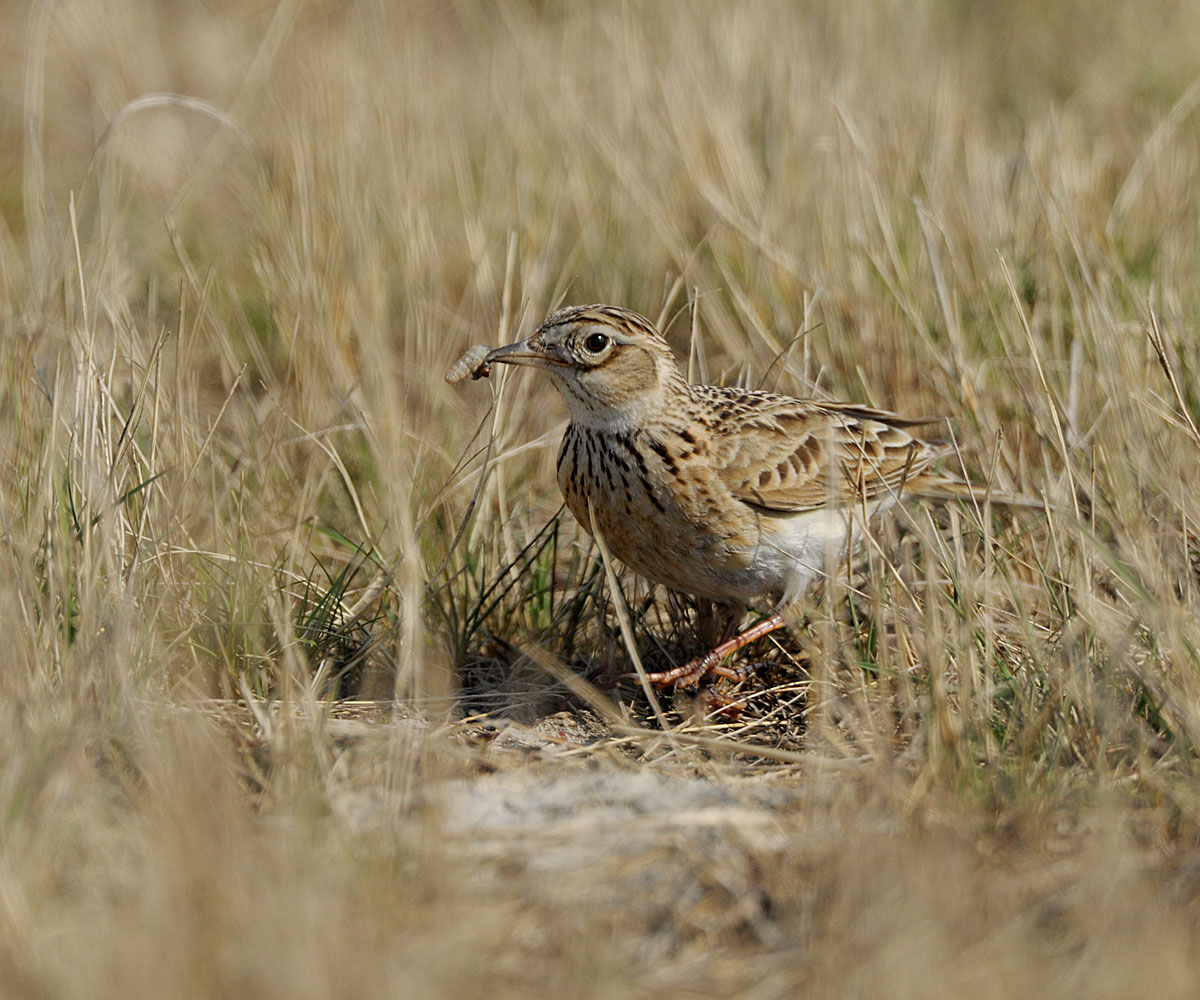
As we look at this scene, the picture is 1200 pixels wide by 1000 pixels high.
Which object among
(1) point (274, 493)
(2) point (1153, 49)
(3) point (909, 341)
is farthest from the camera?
(2) point (1153, 49)

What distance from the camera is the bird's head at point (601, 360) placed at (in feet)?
16.1

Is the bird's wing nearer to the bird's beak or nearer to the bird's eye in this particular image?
the bird's eye

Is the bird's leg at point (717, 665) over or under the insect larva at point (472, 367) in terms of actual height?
under

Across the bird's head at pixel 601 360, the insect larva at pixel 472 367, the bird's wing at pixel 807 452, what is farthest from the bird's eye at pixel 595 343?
the bird's wing at pixel 807 452

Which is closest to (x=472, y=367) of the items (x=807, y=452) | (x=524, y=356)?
(x=524, y=356)

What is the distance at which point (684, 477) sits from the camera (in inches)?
191

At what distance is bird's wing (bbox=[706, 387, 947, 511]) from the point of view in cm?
497

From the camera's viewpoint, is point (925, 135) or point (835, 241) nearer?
point (835, 241)

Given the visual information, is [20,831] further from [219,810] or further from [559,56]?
[559,56]

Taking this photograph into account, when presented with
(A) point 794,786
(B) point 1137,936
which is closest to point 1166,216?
(A) point 794,786

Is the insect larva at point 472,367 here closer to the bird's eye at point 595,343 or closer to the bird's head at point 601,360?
the bird's head at point 601,360

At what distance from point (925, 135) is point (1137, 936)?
5570 mm

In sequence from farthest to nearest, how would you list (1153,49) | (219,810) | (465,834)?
1. (1153,49)
2. (465,834)
3. (219,810)

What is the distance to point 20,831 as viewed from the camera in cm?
324
